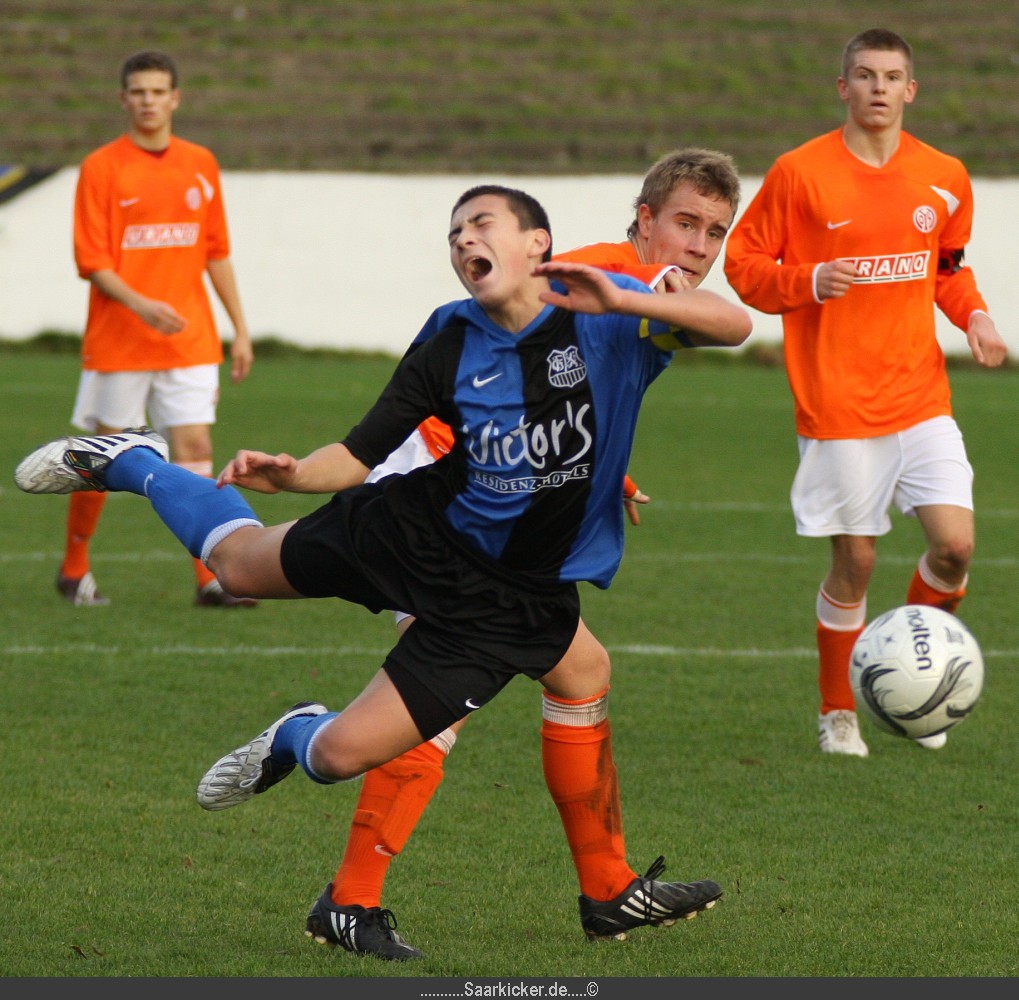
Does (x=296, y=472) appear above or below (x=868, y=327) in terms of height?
below

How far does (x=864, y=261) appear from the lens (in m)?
5.14

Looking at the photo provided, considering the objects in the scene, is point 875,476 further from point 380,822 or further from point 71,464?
point 71,464

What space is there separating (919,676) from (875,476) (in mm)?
1068

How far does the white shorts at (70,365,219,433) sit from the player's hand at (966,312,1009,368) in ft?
11.9

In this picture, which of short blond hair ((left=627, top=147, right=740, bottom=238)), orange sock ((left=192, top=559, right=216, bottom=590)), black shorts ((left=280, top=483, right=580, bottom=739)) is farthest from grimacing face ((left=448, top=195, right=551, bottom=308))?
orange sock ((left=192, top=559, right=216, bottom=590))

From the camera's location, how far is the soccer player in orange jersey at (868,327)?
16.8ft

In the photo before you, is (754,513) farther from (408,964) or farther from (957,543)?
(408,964)

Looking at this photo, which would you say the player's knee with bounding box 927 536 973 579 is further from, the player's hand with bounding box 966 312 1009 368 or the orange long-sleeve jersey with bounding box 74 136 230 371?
the orange long-sleeve jersey with bounding box 74 136 230 371

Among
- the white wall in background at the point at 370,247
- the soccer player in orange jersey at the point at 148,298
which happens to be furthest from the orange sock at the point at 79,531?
the white wall in background at the point at 370,247

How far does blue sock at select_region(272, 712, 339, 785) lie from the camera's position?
343cm

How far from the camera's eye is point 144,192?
7.37 m

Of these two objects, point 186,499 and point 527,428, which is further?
point 186,499

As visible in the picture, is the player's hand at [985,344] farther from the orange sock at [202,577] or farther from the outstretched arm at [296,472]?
the orange sock at [202,577]

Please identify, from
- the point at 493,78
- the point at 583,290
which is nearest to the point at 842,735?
the point at 583,290
